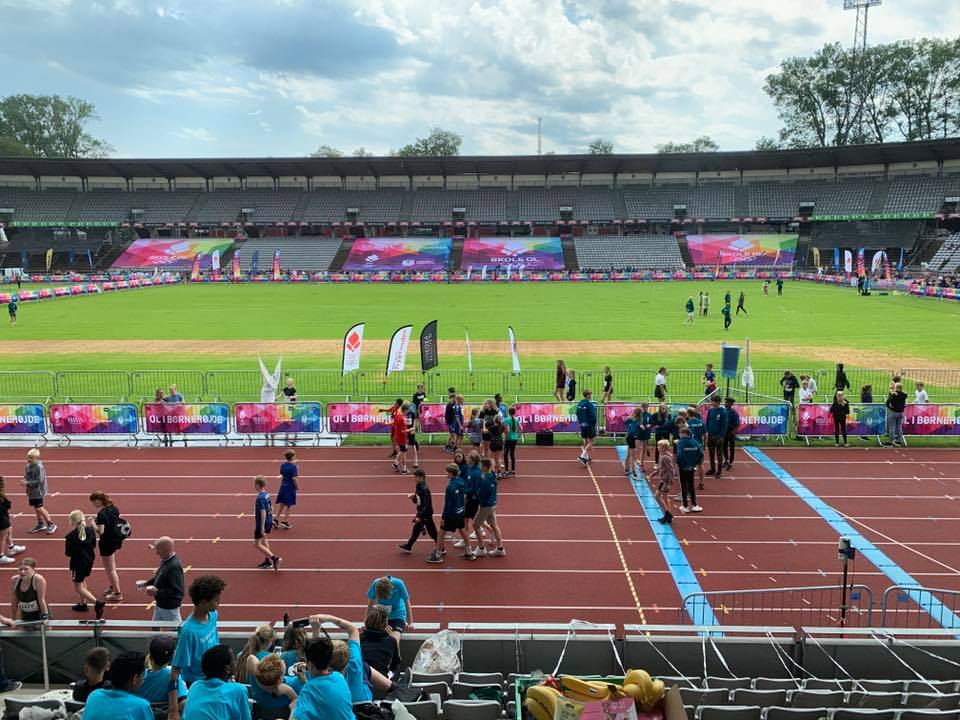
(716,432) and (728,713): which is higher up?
(716,432)

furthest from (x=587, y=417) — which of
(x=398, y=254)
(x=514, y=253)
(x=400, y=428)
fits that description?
(x=398, y=254)

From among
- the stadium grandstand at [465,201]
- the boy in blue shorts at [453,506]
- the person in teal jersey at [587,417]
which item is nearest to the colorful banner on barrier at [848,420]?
the person in teal jersey at [587,417]

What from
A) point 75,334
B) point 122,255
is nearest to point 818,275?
point 75,334

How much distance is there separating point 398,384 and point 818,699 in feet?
59.2

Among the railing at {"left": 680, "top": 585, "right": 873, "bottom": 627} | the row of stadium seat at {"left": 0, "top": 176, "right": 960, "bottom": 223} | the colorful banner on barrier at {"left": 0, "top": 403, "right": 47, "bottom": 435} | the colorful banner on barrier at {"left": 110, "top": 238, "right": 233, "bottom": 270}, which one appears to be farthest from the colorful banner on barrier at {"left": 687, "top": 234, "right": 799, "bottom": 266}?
the railing at {"left": 680, "top": 585, "right": 873, "bottom": 627}

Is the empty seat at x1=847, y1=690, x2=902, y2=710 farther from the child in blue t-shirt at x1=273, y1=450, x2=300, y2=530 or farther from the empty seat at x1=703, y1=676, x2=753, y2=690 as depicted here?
the child in blue t-shirt at x1=273, y1=450, x2=300, y2=530

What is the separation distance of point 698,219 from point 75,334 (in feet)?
230

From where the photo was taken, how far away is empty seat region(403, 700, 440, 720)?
543cm

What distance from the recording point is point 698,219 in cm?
8388

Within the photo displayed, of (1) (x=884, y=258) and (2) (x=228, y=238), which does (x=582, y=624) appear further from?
(2) (x=228, y=238)

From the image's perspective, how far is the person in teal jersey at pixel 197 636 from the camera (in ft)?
19.0

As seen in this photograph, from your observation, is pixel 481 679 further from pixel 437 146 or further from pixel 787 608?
pixel 437 146

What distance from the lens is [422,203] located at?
8875 cm

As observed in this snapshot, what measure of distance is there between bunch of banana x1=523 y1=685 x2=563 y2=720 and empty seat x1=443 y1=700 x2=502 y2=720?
1.52 feet
